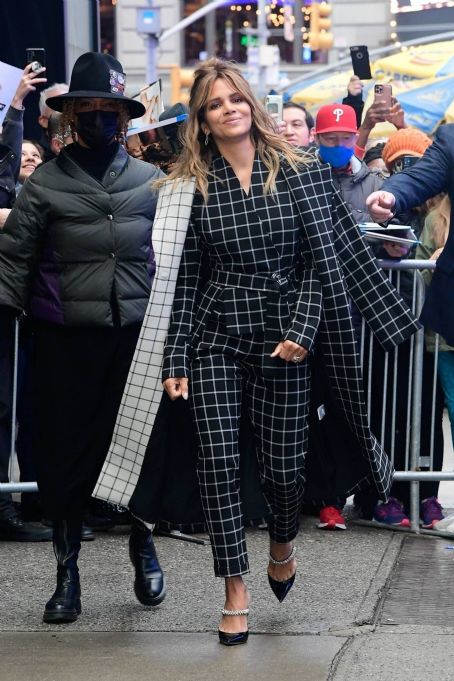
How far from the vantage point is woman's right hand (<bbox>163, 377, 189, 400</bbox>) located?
488 cm

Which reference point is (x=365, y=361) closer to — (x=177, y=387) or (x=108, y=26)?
(x=177, y=387)

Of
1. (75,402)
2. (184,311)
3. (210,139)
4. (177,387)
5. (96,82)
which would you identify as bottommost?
(75,402)

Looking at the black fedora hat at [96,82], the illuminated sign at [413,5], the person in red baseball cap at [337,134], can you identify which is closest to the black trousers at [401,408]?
the person in red baseball cap at [337,134]

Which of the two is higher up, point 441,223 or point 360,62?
point 360,62

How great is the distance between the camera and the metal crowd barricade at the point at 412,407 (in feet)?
21.9

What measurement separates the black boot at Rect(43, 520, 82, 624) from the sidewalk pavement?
0.16 feet

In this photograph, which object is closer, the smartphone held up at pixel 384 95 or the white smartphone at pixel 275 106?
the white smartphone at pixel 275 106

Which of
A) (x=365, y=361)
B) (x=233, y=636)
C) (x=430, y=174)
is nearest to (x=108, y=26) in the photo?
(x=365, y=361)

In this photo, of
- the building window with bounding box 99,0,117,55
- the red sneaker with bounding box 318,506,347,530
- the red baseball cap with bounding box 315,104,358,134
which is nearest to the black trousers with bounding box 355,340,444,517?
the red sneaker with bounding box 318,506,347,530

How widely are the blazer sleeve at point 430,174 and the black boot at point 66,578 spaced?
1.82 m

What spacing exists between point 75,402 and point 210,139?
3.75 feet

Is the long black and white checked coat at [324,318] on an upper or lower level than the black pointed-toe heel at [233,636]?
upper

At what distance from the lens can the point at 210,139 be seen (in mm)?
5074

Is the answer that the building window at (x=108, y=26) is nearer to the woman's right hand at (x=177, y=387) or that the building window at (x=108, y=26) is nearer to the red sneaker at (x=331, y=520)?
the red sneaker at (x=331, y=520)
